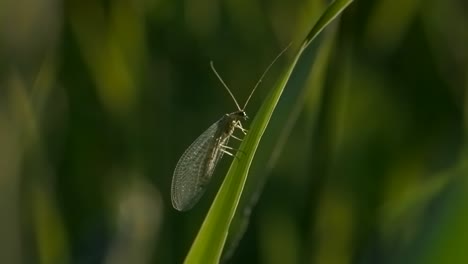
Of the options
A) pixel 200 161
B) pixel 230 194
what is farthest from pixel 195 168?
pixel 230 194

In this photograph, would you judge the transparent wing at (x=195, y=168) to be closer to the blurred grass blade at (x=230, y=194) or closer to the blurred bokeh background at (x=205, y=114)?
the blurred bokeh background at (x=205, y=114)

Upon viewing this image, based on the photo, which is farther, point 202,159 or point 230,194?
point 202,159

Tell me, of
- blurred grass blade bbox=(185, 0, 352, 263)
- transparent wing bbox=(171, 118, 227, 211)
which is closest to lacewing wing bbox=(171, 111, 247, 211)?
transparent wing bbox=(171, 118, 227, 211)

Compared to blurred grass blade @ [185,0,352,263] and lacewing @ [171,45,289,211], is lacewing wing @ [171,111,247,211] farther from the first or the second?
blurred grass blade @ [185,0,352,263]

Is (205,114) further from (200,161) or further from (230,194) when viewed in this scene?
(230,194)

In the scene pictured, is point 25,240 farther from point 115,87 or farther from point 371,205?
point 371,205
